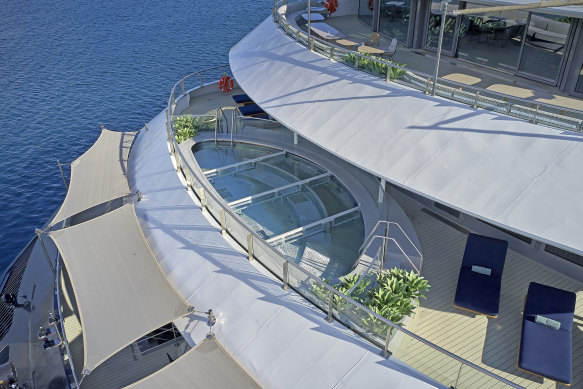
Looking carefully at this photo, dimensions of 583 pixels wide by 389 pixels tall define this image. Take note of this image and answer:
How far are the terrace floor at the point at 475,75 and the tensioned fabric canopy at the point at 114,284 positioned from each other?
12.2 meters

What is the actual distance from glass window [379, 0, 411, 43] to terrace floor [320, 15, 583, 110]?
498 millimetres

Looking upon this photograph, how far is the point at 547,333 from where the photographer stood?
38.4 feet

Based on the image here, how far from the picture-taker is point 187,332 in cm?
1329

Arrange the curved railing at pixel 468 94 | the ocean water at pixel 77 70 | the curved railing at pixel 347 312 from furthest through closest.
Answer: the ocean water at pixel 77 70 < the curved railing at pixel 468 94 < the curved railing at pixel 347 312

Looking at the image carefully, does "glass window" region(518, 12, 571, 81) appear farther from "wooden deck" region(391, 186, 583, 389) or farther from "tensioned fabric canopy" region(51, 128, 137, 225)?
"tensioned fabric canopy" region(51, 128, 137, 225)

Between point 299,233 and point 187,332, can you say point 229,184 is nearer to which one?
point 299,233

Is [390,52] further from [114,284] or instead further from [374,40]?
[114,284]

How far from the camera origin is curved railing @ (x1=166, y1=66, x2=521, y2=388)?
9.88 m

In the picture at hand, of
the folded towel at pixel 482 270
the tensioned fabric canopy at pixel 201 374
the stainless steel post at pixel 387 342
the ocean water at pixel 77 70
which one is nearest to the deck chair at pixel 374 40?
the folded towel at pixel 482 270

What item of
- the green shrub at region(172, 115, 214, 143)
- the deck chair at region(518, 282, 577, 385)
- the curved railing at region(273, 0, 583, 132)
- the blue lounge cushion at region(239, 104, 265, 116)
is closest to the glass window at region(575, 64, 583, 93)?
the curved railing at region(273, 0, 583, 132)

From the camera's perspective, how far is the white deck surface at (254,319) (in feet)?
36.9

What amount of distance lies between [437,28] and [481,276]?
12939 mm

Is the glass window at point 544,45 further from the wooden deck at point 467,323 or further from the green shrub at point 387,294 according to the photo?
the green shrub at point 387,294

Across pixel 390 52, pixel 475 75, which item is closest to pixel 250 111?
pixel 390 52
